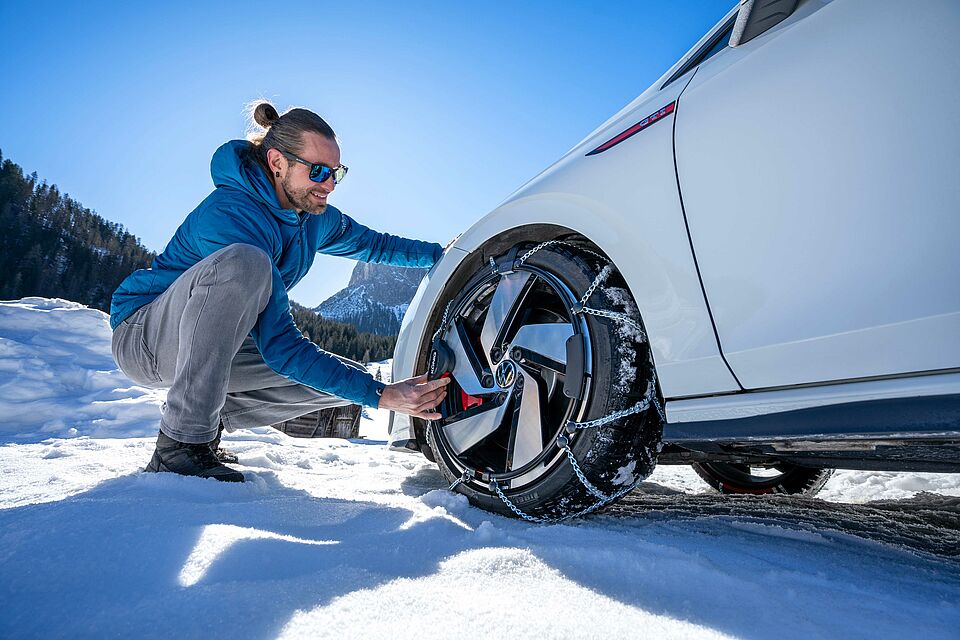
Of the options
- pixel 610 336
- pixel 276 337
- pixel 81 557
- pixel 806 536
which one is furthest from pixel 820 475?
pixel 81 557

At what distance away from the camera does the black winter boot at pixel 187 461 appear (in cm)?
141

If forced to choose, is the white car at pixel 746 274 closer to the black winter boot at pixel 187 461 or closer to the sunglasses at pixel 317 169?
the black winter boot at pixel 187 461

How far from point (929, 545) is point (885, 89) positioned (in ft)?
3.22

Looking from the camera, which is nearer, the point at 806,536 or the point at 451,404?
the point at 806,536

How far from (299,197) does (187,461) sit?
102cm

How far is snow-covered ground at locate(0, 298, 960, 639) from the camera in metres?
0.61

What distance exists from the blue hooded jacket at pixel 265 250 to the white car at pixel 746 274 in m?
0.48

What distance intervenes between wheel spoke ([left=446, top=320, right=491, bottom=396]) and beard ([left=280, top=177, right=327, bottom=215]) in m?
0.83

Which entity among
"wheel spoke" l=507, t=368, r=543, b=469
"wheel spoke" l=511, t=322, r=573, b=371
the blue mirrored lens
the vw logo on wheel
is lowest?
"wheel spoke" l=507, t=368, r=543, b=469

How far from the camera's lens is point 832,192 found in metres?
0.81

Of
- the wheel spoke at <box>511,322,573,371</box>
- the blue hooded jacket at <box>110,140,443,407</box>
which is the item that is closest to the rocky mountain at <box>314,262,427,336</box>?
the blue hooded jacket at <box>110,140,443,407</box>

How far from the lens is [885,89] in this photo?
75cm

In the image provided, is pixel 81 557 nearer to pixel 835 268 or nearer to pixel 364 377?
pixel 364 377

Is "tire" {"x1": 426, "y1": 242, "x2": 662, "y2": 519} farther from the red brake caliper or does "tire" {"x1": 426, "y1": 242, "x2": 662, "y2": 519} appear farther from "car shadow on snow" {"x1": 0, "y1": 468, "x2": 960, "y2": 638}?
"car shadow on snow" {"x1": 0, "y1": 468, "x2": 960, "y2": 638}
